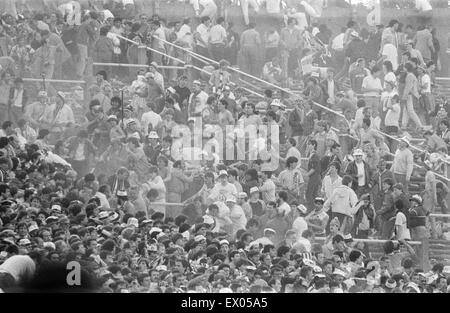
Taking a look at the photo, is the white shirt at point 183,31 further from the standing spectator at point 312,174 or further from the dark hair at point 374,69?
the standing spectator at point 312,174

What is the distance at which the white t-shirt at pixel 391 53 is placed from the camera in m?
29.5

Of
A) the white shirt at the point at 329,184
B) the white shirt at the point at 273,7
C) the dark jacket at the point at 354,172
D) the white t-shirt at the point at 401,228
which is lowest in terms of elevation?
the white t-shirt at the point at 401,228

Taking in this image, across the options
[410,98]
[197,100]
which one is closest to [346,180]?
[410,98]

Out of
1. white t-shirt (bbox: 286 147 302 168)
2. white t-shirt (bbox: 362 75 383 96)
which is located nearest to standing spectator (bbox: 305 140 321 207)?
white t-shirt (bbox: 286 147 302 168)

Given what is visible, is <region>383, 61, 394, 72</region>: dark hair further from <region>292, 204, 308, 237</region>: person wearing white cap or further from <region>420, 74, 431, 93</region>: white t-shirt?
<region>292, 204, 308, 237</region>: person wearing white cap

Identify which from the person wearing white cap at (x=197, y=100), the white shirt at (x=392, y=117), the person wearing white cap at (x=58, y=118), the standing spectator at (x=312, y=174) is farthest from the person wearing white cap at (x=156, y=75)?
the white shirt at (x=392, y=117)

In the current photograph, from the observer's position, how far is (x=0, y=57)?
28.4 m

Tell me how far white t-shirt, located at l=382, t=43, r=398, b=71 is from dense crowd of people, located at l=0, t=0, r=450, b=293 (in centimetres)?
2

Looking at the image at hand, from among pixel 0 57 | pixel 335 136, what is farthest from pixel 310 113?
pixel 0 57

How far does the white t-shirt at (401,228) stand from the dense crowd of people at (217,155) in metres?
0.02

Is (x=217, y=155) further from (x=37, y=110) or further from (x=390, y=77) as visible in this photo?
(x=390, y=77)

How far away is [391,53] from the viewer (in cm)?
Result: 2962

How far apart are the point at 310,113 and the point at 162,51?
2.32 metres
